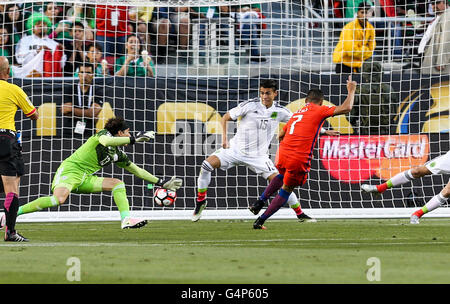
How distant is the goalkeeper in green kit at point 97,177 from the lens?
12.8 m

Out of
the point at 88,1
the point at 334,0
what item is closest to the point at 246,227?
the point at 88,1

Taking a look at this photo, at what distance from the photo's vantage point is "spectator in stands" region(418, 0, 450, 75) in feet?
59.8

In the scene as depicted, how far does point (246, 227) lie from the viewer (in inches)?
543

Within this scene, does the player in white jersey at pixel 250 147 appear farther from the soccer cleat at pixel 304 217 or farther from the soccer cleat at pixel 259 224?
the soccer cleat at pixel 259 224

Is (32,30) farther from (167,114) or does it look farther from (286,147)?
(286,147)

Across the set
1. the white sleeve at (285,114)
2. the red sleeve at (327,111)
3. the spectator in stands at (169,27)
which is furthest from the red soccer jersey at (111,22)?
the red sleeve at (327,111)

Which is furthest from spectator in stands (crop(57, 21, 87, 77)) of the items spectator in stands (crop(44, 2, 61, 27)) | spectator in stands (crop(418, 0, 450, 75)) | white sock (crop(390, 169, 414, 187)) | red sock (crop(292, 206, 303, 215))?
white sock (crop(390, 169, 414, 187))

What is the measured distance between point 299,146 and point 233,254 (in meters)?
4.52

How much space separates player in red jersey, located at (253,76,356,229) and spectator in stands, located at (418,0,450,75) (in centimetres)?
559

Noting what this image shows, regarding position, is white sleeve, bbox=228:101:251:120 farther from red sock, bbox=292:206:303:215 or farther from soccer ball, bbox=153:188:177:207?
soccer ball, bbox=153:188:177:207

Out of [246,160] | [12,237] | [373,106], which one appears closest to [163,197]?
[246,160]

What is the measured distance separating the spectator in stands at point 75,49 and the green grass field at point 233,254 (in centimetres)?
507

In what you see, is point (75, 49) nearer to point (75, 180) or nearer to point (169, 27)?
point (169, 27)

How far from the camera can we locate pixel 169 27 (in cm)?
1902
